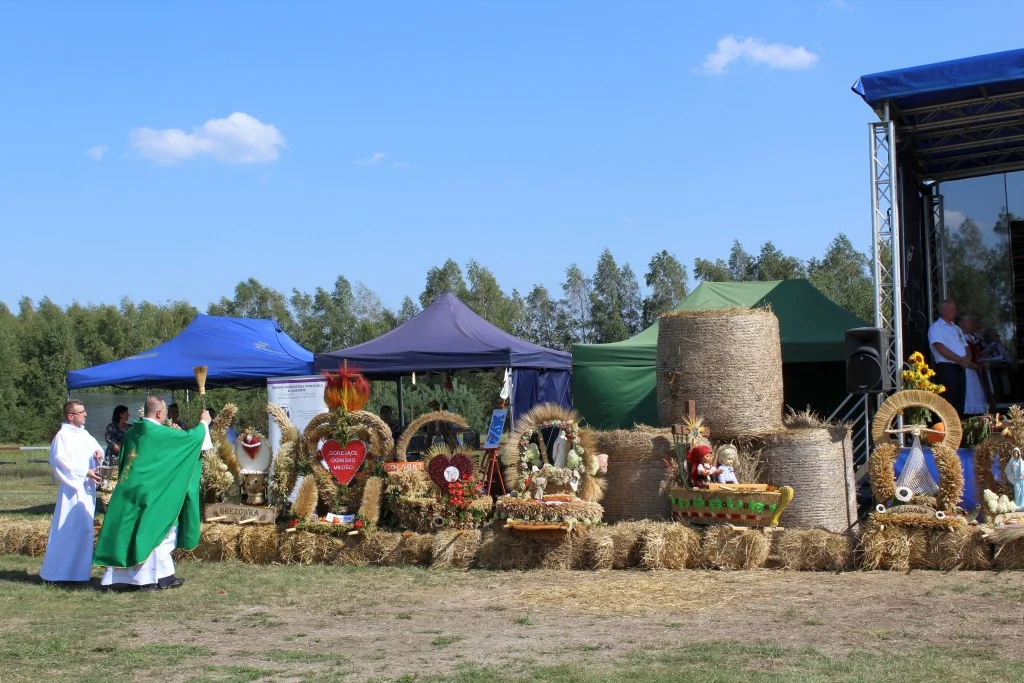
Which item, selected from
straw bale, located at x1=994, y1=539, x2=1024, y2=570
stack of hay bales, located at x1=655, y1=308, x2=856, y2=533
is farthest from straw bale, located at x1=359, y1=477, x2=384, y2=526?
straw bale, located at x1=994, y1=539, x2=1024, y2=570

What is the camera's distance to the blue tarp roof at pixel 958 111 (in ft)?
33.6

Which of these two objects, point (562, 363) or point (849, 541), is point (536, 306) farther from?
point (849, 541)

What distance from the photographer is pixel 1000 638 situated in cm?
579

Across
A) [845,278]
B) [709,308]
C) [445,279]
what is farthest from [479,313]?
[709,308]

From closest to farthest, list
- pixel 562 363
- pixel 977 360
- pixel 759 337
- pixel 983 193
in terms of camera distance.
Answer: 1. pixel 759 337
2. pixel 977 360
3. pixel 983 193
4. pixel 562 363

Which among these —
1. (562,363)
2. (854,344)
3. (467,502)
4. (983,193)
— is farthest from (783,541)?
(983,193)

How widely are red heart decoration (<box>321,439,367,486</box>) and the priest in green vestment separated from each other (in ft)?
4.87

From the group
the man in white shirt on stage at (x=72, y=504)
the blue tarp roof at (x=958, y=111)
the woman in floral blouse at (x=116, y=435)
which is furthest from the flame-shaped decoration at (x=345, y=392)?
the blue tarp roof at (x=958, y=111)

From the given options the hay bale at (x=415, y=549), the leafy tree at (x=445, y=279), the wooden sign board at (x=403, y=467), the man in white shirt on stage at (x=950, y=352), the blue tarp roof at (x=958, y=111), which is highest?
the leafy tree at (x=445, y=279)

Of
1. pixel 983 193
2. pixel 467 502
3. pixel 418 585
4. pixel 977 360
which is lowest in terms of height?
pixel 418 585

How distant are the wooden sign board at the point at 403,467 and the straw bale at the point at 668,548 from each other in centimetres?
232

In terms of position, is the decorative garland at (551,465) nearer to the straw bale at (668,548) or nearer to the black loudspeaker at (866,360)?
the straw bale at (668,548)

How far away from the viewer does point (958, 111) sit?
37.9ft

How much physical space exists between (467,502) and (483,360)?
3.53 m
